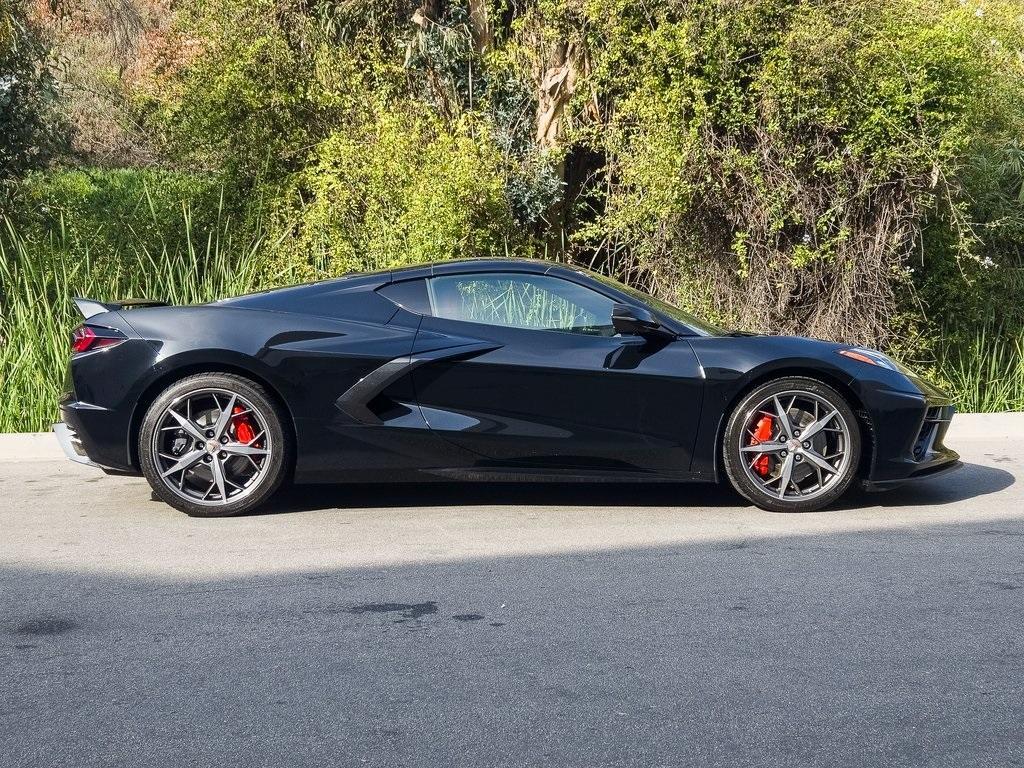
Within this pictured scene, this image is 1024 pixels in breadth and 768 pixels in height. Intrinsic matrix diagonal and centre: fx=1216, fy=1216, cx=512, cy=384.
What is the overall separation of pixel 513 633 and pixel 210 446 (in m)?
2.47

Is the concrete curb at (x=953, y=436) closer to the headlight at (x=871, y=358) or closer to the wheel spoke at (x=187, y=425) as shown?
the wheel spoke at (x=187, y=425)

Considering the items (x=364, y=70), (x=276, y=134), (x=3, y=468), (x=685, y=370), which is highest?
(x=364, y=70)

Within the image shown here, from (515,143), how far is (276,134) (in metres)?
2.53

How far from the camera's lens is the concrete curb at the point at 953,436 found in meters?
8.09

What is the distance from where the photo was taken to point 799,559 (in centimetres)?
540

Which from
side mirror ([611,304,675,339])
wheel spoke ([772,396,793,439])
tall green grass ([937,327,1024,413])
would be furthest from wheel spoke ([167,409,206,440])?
tall green grass ([937,327,1024,413])

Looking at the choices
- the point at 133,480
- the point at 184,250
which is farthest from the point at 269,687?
the point at 184,250

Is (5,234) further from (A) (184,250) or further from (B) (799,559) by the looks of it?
(B) (799,559)

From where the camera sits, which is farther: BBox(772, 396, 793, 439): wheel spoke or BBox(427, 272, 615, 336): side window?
BBox(427, 272, 615, 336): side window

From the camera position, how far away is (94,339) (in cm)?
627

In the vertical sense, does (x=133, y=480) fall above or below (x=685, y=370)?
below

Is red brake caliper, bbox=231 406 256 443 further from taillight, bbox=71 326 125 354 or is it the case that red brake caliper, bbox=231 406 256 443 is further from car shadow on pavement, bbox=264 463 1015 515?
taillight, bbox=71 326 125 354

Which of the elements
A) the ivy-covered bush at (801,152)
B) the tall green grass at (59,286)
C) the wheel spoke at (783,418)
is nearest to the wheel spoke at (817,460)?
the wheel spoke at (783,418)

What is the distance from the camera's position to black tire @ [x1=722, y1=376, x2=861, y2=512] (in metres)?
6.28
